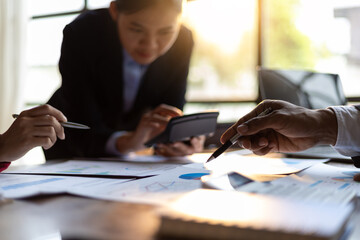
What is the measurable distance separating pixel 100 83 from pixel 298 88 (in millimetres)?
754

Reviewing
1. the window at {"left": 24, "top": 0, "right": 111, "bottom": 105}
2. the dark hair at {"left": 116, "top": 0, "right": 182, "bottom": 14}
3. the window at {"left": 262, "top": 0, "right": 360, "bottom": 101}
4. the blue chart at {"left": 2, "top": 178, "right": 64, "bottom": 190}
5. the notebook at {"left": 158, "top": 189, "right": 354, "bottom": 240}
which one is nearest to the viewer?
the notebook at {"left": 158, "top": 189, "right": 354, "bottom": 240}

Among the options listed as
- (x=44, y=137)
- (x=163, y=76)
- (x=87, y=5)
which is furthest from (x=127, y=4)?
(x=87, y=5)

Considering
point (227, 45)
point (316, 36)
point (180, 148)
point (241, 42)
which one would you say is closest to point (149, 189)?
point (180, 148)

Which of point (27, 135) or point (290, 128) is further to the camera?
point (27, 135)

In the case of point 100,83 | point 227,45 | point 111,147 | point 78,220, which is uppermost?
point 227,45

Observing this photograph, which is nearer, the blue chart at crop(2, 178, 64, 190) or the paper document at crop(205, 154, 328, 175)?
the blue chart at crop(2, 178, 64, 190)

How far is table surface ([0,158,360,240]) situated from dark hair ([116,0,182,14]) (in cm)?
86

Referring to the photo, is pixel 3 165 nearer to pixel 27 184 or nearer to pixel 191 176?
pixel 27 184

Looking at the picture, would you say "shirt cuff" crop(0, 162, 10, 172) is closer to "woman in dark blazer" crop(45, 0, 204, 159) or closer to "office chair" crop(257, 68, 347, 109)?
"woman in dark blazer" crop(45, 0, 204, 159)

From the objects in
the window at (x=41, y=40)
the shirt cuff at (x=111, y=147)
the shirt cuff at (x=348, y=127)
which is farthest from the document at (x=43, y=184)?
the window at (x=41, y=40)

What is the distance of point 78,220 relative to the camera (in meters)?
0.45

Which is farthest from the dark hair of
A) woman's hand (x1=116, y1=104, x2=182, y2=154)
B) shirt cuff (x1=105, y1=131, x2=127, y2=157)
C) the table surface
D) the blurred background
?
the blurred background

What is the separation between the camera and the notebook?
13.6 inches

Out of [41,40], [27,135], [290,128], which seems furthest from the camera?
[41,40]
